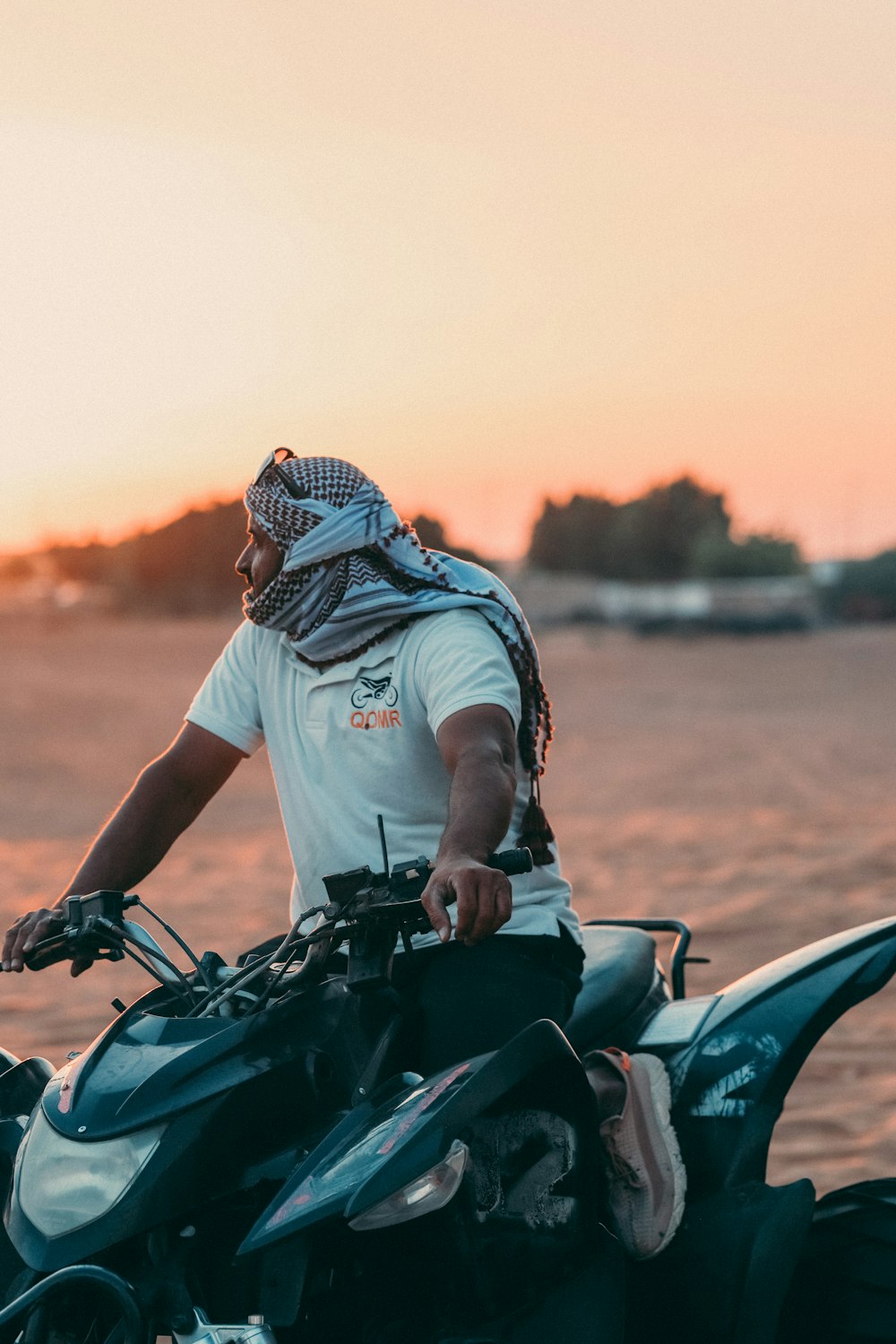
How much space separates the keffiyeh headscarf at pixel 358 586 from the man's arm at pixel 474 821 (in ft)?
0.82

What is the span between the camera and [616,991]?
3668mm

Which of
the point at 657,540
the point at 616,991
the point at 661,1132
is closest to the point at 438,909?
the point at 661,1132

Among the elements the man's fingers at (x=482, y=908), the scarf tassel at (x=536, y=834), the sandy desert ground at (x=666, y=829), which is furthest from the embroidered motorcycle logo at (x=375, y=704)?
the sandy desert ground at (x=666, y=829)

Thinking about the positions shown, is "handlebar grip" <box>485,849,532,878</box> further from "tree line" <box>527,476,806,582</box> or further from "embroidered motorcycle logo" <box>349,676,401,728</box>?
"tree line" <box>527,476,806,582</box>

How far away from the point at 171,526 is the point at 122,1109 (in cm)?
7337

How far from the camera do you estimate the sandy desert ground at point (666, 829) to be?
7289 mm

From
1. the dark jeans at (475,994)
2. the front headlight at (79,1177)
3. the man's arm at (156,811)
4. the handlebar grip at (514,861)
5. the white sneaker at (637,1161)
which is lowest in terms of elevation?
the white sneaker at (637,1161)

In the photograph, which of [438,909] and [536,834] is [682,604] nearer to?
[536,834]

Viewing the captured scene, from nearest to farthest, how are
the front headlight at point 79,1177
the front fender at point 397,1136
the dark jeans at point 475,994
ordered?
1. the front fender at point 397,1136
2. the front headlight at point 79,1177
3. the dark jeans at point 475,994

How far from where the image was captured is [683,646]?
51.1 m

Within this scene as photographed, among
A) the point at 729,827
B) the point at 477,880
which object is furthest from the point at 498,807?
the point at 729,827

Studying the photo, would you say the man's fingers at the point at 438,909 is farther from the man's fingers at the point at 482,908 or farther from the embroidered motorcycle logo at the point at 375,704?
the embroidered motorcycle logo at the point at 375,704

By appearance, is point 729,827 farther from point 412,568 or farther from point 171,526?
point 171,526

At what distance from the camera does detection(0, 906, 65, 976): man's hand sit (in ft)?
10.4
